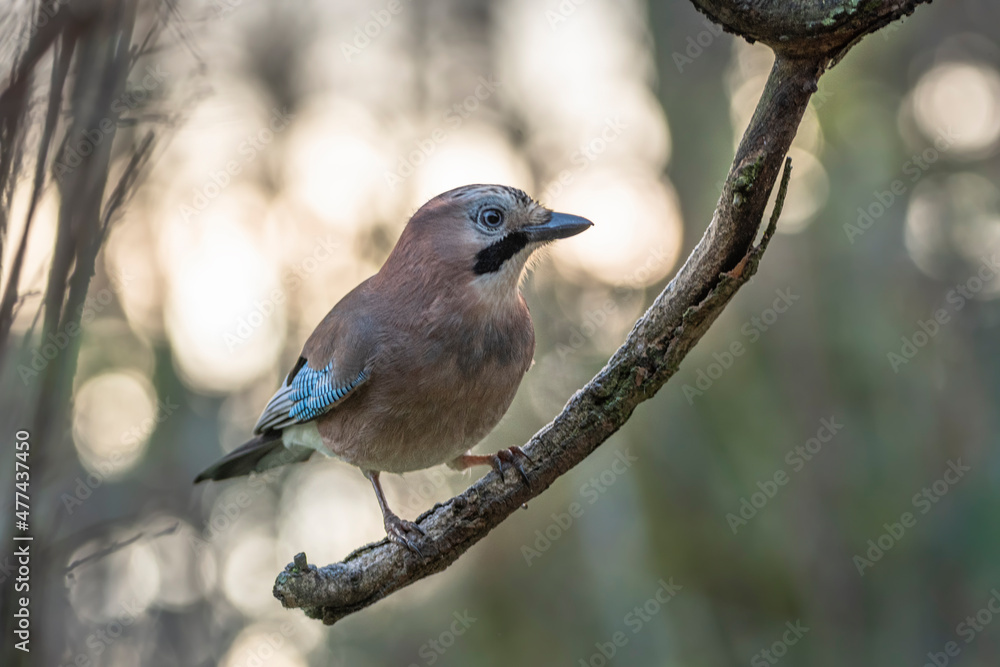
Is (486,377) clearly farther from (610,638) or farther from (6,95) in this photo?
(610,638)

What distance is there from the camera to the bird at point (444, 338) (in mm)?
4156

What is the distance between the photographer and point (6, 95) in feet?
5.25

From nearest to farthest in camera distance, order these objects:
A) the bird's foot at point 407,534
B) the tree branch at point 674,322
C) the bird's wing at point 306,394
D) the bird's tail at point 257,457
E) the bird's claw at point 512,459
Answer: the tree branch at point 674,322, the bird's claw at point 512,459, the bird's foot at point 407,534, the bird's wing at point 306,394, the bird's tail at point 257,457

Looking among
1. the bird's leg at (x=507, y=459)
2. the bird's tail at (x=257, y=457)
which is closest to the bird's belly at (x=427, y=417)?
the bird's leg at (x=507, y=459)

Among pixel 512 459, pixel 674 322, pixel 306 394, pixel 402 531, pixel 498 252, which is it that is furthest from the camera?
pixel 306 394

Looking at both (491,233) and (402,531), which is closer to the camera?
(402,531)

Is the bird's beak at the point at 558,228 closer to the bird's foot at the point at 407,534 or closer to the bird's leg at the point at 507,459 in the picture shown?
the bird's leg at the point at 507,459

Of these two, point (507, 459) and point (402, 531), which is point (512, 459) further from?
point (402, 531)

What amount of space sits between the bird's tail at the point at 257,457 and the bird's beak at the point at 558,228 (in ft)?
7.31

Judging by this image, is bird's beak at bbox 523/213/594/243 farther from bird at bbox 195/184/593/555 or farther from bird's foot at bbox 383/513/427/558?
bird's foot at bbox 383/513/427/558

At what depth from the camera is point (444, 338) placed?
4.15 metres

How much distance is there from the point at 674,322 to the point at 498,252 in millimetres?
1183

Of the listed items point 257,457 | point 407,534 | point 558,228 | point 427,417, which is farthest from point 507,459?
point 257,457

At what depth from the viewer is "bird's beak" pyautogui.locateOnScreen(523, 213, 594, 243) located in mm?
4117
